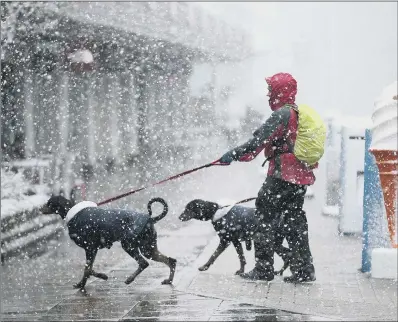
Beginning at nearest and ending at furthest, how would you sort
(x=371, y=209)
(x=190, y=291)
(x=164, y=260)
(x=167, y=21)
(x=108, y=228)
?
1. (x=190, y=291)
2. (x=108, y=228)
3. (x=164, y=260)
4. (x=371, y=209)
5. (x=167, y=21)

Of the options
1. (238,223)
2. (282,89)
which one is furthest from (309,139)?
(238,223)

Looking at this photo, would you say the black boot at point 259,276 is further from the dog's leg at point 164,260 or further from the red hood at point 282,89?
the red hood at point 282,89

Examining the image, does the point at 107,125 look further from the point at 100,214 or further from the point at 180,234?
the point at 100,214

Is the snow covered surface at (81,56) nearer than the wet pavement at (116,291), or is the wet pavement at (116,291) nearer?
the wet pavement at (116,291)

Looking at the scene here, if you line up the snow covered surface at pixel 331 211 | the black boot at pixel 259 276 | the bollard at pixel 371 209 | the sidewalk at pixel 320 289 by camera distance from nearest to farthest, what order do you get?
the sidewalk at pixel 320 289
the black boot at pixel 259 276
the bollard at pixel 371 209
the snow covered surface at pixel 331 211

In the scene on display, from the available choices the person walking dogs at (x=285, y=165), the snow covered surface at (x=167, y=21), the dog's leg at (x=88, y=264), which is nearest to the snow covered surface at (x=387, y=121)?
the person walking dogs at (x=285, y=165)

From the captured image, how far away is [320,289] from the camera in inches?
258

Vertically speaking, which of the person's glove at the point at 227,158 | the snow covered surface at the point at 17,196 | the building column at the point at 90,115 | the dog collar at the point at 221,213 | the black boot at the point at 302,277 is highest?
the building column at the point at 90,115

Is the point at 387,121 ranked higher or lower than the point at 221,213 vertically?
higher

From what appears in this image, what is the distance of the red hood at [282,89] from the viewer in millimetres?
6559

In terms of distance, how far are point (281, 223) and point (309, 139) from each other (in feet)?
2.82

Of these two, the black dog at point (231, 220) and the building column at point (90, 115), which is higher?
the building column at point (90, 115)

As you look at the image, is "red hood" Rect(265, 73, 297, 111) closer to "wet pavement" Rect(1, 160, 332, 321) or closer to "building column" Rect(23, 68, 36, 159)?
"wet pavement" Rect(1, 160, 332, 321)

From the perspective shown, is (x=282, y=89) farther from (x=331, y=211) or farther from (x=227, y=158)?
(x=331, y=211)
